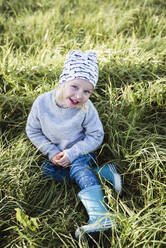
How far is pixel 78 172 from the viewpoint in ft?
5.76

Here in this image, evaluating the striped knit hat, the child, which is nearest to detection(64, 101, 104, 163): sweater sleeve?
the child

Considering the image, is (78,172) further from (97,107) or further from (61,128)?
(97,107)

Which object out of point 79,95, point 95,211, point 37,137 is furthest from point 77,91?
point 95,211

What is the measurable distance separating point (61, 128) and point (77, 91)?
32 cm

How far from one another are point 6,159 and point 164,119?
1.41 meters

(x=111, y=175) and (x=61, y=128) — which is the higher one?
(x=61, y=128)

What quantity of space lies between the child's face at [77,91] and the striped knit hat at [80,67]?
0.03m

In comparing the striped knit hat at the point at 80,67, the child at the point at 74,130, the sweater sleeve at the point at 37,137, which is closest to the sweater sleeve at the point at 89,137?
the child at the point at 74,130

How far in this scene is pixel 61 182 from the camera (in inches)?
72.9

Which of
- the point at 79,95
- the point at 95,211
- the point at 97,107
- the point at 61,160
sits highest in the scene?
the point at 79,95

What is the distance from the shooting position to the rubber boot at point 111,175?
1721 mm

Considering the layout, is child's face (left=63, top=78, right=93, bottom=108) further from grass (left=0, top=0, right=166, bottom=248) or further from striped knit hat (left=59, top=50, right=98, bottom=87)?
grass (left=0, top=0, right=166, bottom=248)

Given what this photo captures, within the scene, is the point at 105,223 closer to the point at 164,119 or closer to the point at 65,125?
the point at 65,125

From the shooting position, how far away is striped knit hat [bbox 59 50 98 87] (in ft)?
5.23
